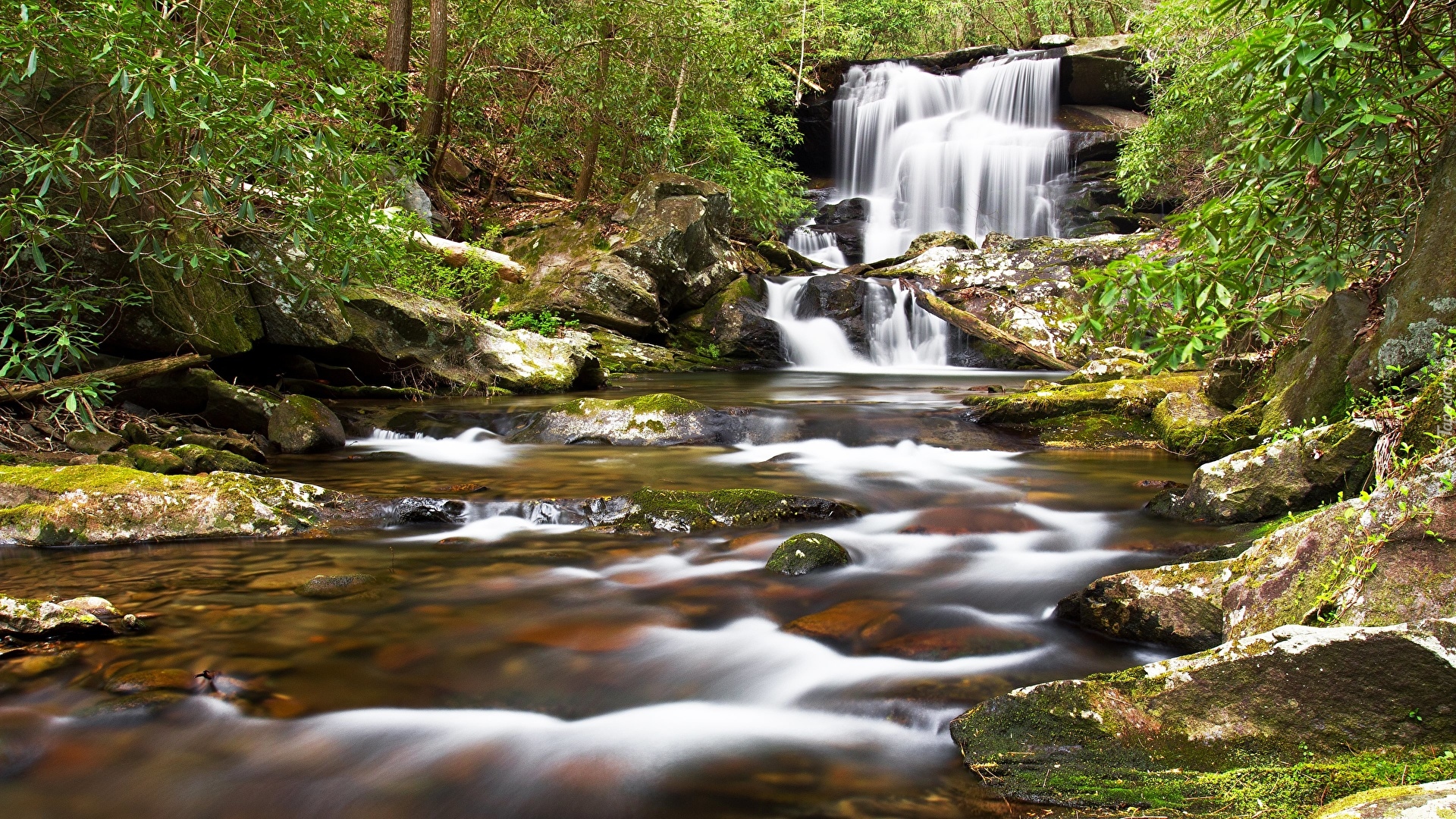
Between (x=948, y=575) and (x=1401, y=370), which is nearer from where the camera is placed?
(x=1401, y=370)

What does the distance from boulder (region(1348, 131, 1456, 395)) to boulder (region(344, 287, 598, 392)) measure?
331 inches

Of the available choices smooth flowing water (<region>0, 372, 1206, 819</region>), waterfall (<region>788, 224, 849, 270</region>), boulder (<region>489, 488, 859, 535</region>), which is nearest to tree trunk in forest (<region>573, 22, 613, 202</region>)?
waterfall (<region>788, 224, 849, 270</region>)

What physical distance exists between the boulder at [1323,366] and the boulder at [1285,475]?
1.69 feet

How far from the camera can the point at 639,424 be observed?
7.80m

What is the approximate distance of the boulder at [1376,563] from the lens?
92.0 inches

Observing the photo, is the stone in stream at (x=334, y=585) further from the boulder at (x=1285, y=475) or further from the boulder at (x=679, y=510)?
the boulder at (x=1285, y=475)

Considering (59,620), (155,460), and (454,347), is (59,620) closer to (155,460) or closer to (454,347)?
(155,460)

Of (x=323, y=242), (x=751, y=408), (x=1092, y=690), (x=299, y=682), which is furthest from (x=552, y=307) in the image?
(x=1092, y=690)

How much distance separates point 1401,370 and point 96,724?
Answer: 5.66m

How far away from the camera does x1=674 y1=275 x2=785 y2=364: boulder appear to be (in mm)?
15281

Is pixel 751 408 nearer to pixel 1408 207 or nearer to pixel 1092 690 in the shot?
pixel 1408 207

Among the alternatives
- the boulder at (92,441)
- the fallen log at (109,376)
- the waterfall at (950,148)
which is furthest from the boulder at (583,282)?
the waterfall at (950,148)

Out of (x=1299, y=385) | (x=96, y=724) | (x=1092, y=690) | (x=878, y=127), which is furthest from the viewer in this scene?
(x=878, y=127)

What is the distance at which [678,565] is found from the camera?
4.39 meters
